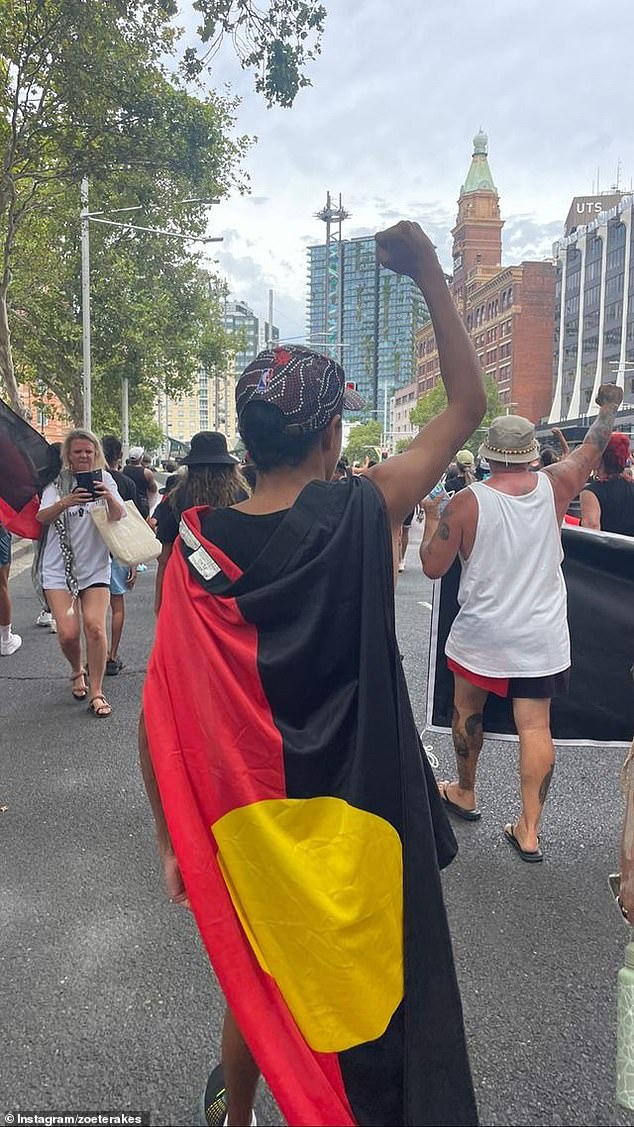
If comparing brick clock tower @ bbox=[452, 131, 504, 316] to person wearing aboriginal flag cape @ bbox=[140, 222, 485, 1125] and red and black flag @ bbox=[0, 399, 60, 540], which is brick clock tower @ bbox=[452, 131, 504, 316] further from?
person wearing aboriginal flag cape @ bbox=[140, 222, 485, 1125]

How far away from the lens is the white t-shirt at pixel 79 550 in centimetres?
539

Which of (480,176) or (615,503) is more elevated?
(480,176)

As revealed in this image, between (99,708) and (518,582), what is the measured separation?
313 cm

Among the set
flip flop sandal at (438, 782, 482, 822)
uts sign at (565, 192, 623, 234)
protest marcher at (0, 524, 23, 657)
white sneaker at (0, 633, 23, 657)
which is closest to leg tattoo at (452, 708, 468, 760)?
flip flop sandal at (438, 782, 482, 822)

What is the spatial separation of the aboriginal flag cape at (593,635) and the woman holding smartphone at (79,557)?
239 cm

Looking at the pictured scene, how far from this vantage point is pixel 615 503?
496 centimetres

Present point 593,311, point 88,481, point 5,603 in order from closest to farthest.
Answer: point 88,481 < point 5,603 < point 593,311

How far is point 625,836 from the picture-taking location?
6.33 feet

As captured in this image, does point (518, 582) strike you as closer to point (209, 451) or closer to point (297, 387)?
point (209, 451)

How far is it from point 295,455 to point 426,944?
104 centimetres

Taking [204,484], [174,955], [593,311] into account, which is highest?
[593,311]

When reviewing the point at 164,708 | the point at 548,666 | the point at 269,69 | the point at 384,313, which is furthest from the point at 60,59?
the point at 384,313

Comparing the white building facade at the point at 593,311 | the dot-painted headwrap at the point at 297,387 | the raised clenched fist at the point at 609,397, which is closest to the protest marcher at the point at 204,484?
the raised clenched fist at the point at 609,397

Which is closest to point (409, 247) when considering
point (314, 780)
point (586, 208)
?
point (314, 780)
